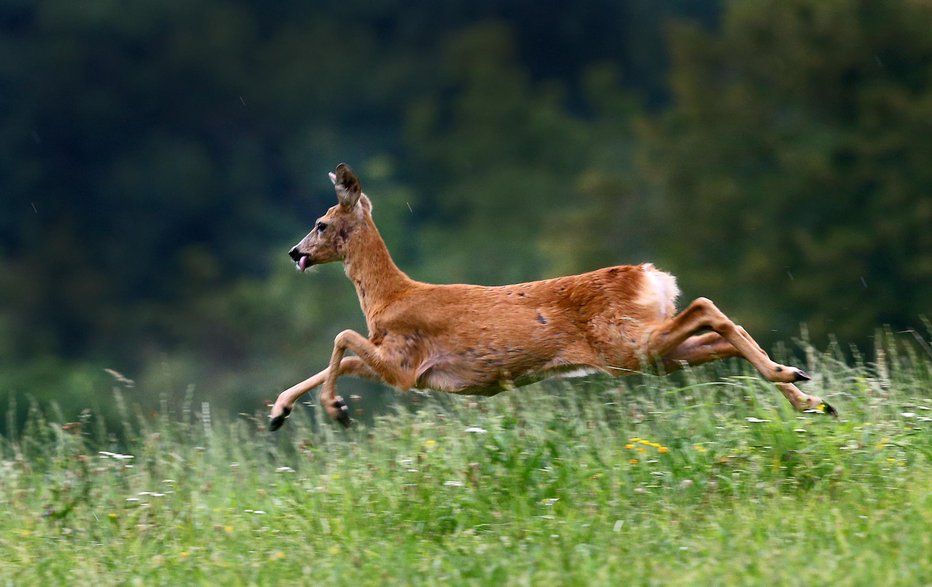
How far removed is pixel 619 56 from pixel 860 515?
31449 millimetres

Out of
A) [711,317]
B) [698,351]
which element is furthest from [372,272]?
[711,317]

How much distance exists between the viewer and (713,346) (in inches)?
287

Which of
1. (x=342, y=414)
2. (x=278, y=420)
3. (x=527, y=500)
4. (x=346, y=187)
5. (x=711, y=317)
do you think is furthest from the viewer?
(x=346, y=187)

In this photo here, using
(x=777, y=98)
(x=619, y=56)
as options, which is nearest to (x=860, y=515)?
(x=777, y=98)

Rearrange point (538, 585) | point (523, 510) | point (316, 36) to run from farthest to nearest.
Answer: point (316, 36) < point (523, 510) < point (538, 585)

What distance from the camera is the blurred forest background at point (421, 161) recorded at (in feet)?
70.1

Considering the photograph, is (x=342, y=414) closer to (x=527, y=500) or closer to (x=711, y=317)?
(x=527, y=500)

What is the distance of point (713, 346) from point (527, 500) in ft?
5.44

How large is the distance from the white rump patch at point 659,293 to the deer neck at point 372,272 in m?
1.34

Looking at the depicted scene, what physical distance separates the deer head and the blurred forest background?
1224cm

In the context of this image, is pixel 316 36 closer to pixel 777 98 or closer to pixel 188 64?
pixel 188 64

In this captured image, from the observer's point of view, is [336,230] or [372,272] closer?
[372,272]

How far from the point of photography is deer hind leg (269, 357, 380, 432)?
733 cm

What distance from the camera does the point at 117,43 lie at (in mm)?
35688
